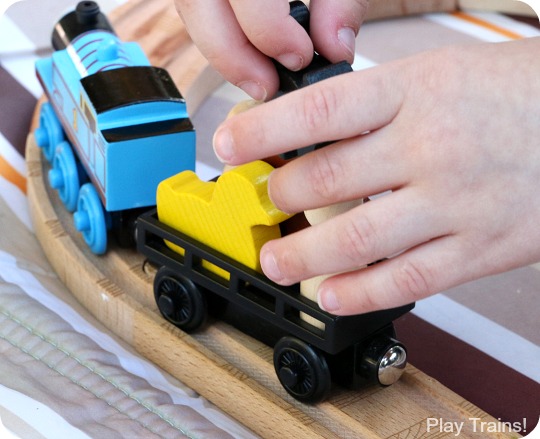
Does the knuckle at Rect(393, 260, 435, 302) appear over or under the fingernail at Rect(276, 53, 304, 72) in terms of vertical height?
under

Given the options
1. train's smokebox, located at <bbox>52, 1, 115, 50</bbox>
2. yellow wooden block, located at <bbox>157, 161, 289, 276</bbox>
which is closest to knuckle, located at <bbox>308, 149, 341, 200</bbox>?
yellow wooden block, located at <bbox>157, 161, 289, 276</bbox>

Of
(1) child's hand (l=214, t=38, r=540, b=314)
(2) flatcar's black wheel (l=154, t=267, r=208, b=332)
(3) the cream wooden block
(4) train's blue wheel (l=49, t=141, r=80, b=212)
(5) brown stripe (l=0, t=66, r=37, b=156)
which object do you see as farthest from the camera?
(5) brown stripe (l=0, t=66, r=37, b=156)

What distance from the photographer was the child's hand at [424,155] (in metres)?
0.55

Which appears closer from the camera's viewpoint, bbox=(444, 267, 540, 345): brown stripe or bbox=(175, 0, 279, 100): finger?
bbox=(175, 0, 279, 100): finger

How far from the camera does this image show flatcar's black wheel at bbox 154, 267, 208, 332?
2.54ft

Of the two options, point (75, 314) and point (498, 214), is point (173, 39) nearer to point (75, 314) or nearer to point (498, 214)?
point (75, 314)

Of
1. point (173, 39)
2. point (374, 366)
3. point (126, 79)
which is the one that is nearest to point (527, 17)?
point (173, 39)

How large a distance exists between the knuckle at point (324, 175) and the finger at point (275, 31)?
0.07 meters

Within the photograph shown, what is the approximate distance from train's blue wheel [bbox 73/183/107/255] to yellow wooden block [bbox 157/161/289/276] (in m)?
0.10

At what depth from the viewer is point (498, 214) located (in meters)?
0.57

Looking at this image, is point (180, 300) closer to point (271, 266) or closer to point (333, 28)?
point (271, 266)

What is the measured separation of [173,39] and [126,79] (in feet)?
1.15

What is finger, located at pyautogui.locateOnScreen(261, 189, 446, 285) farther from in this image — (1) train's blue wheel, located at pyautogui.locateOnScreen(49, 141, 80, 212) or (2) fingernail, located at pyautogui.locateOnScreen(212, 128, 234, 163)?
(1) train's blue wheel, located at pyautogui.locateOnScreen(49, 141, 80, 212)

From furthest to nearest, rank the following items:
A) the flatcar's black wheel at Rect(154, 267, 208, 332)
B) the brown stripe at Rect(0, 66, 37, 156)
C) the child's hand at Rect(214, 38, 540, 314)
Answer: the brown stripe at Rect(0, 66, 37, 156) → the flatcar's black wheel at Rect(154, 267, 208, 332) → the child's hand at Rect(214, 38, 540, 314)
